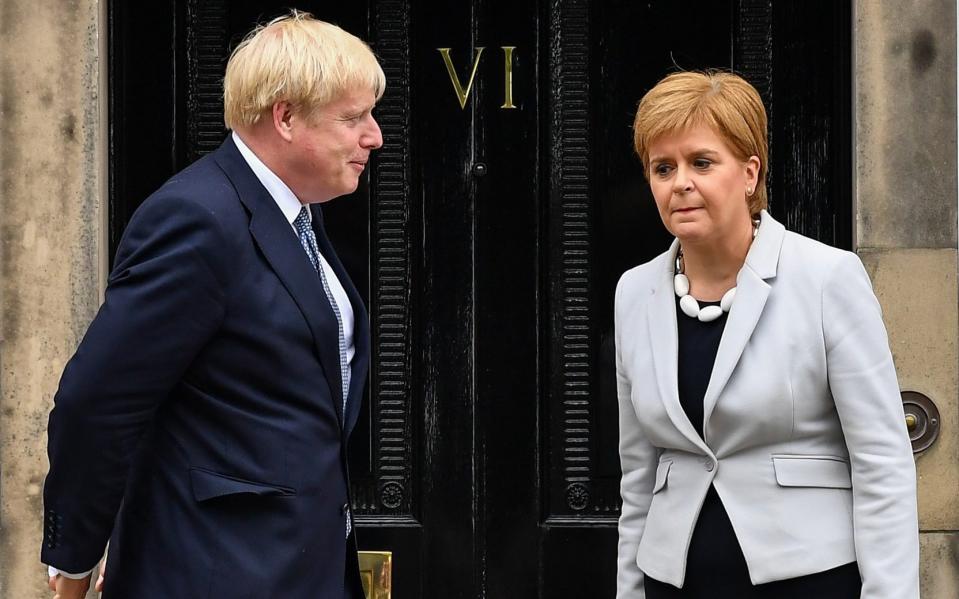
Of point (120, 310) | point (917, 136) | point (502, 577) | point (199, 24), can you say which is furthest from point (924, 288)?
point (120, 310)

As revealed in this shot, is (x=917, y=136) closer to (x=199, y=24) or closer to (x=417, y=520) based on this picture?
(x=417, y=520)

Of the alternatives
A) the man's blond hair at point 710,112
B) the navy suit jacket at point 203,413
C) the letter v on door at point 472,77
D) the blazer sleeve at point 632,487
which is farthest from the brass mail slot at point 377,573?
the man's blond hair at point 710,112

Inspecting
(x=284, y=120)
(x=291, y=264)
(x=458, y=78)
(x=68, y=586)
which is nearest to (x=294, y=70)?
(x=284, y=120)

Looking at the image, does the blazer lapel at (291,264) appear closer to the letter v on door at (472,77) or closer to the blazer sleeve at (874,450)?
the blazer sleeve at (874,450)

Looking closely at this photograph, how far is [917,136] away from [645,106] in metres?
2.00

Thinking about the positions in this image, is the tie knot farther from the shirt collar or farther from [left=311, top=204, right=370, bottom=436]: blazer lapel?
[left=311, top=204, right=370, bottom=436]: blazer lapel

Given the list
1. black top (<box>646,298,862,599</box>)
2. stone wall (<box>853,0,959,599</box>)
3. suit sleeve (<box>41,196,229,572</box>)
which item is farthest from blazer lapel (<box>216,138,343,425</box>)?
stone wall (<box>853,0,959,599</box>)

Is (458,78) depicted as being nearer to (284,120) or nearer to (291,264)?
(284,120)

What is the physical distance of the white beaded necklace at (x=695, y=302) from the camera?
2980 mm

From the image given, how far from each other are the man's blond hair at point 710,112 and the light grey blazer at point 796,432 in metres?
0.20

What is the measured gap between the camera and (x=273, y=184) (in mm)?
2879

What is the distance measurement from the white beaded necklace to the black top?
0.05 ft

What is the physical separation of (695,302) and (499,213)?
2.03 metres

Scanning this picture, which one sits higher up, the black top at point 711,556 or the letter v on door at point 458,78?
the letter v on door at point 458,78
